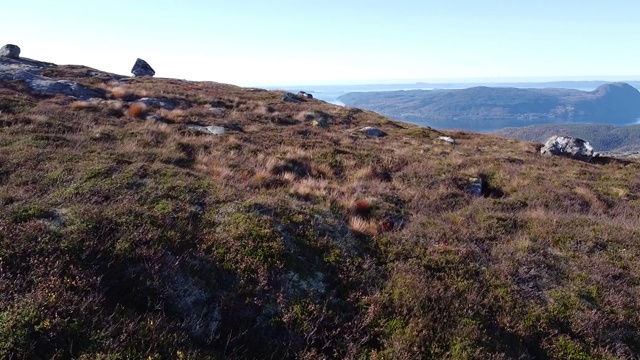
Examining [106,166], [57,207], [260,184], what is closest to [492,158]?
[260,184]

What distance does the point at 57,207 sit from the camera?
24.1ft

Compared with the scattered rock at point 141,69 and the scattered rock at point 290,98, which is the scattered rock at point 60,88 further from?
the scattered rock at point 141,69

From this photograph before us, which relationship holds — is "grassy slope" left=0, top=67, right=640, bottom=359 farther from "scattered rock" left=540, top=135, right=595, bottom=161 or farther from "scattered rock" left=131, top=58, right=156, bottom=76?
"scattered rock" left=131, top=58, right=156, bottom=76

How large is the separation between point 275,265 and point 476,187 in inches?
452

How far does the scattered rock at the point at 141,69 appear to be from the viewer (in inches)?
2058

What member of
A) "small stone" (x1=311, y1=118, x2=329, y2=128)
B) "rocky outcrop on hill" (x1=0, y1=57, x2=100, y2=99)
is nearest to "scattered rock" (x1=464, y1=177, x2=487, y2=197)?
"small stone" (x1=311, y1=118, x2=329, y2=128)

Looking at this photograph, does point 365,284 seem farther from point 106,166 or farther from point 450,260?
point 106,166

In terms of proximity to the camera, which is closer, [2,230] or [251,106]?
[2,230]

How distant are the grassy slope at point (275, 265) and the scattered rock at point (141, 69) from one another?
4260 centimetres

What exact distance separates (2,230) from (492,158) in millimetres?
22706

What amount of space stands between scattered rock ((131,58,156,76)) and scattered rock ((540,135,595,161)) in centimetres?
4902

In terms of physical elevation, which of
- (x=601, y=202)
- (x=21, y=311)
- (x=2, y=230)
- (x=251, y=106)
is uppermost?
(x=251, y=106)

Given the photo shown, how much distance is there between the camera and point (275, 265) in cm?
685

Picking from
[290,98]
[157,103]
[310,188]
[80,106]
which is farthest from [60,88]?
[310,188]
